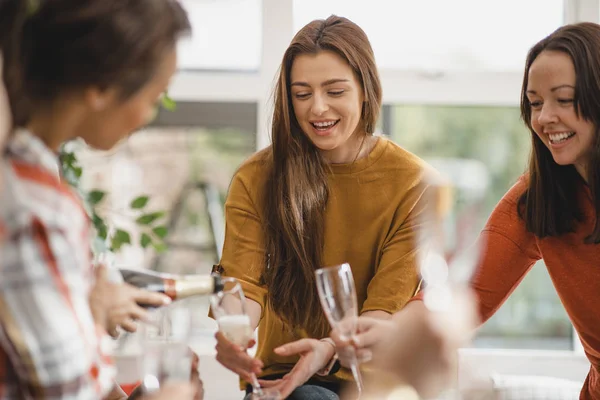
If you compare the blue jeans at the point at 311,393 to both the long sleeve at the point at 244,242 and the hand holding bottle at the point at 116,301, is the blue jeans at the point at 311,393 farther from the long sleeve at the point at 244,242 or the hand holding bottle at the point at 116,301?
the hand holding bottle at the point at 116,301

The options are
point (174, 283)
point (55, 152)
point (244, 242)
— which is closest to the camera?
point (55, 152)

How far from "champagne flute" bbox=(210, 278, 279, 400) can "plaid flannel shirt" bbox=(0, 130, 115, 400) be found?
43 cm

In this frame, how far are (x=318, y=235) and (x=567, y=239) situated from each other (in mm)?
655

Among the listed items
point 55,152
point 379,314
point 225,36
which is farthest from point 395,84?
point 55,152

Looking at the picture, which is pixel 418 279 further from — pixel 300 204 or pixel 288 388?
pixel 288 388

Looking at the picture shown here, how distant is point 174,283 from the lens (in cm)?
144

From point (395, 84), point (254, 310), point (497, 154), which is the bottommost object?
point (254, 310)

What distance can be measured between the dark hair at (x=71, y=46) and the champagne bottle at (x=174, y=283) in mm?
378

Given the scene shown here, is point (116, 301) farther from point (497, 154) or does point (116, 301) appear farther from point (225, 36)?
point (497, 154)

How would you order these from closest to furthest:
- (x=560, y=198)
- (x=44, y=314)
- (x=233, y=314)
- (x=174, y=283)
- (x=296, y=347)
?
(x=44, y=314), (x=174, y=283), (x=233, y=314), (x=296, y=347), (x=560, y=198)

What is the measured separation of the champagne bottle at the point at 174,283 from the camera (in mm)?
1429

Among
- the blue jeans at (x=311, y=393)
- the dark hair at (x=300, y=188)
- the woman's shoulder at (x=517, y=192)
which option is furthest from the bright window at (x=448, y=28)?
the blue jeans at (x=311, y=393)

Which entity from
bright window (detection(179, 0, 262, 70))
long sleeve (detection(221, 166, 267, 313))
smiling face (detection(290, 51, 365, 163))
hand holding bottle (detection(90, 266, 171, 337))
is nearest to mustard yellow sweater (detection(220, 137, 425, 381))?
long sleeve (detection(221, 166, 267, 313))

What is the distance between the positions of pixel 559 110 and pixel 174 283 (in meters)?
1.08
